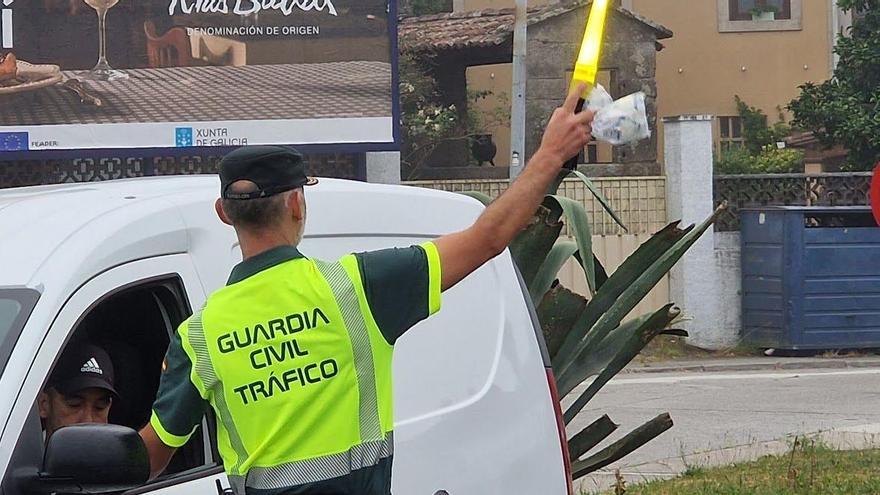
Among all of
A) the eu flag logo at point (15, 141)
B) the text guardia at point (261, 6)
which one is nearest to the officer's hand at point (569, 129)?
the eu flag logo at point (15, 141)

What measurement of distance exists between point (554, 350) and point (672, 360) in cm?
1281

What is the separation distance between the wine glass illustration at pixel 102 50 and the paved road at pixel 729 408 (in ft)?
19.5

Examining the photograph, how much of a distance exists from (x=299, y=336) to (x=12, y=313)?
61cm

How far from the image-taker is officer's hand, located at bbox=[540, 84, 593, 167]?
3064 millimetres

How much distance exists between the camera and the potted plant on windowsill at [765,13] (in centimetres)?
3381

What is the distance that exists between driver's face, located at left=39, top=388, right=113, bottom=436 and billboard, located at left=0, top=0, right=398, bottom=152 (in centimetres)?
1252

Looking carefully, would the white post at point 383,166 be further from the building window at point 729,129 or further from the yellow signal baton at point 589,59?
the building window at point 729,129

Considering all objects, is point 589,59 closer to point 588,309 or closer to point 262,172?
point 262,172

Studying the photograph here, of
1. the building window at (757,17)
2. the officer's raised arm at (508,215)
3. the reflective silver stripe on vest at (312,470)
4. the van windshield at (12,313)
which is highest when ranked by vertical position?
the building window at (757,17)

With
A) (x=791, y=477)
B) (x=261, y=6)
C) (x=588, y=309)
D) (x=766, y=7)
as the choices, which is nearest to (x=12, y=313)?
(x=588, y=309)

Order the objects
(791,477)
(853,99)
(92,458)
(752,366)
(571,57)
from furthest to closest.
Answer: (571,57), (853,99), (752,366), (791,477), (92,458)

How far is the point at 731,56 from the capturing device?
3394 centimetres

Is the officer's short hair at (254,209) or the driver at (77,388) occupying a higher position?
the officer's short hair at (254,209)

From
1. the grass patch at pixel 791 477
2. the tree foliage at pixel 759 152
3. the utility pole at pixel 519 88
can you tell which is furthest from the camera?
the tree foliage at pixel 759 152
